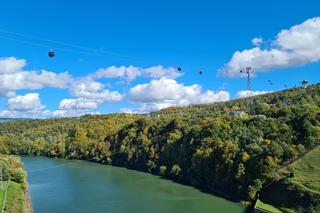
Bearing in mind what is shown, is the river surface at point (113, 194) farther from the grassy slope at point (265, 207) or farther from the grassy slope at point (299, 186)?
the grassy slope at point (299, 186)

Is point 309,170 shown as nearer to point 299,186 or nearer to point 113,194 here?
point 299,186

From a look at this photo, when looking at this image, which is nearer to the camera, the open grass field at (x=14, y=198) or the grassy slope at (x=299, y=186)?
the open grass field at (x=14, y=198)

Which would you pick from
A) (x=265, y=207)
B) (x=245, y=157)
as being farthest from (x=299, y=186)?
(x=245, y=157)

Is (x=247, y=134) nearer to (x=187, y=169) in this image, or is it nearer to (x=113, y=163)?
(x=187, y=169)

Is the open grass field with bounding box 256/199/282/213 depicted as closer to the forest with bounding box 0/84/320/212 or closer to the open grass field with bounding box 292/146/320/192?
the forest with bounding box 0/84/320/212

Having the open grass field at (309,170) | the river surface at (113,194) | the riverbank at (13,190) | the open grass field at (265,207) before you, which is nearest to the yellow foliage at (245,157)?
the river surface at (113,194)

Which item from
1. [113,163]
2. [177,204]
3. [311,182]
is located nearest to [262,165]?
[311,182]
